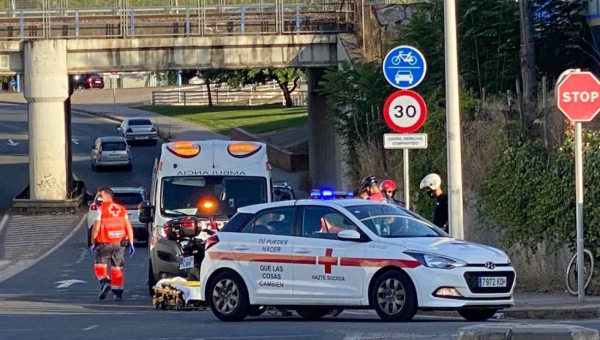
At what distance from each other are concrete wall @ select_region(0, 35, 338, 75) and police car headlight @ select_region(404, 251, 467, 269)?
29565 millimetres

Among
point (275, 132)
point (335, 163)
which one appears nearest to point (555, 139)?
point (335, 163)

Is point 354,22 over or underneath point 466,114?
over

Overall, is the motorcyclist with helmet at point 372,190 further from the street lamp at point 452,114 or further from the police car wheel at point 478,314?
the police car wheel at point 478,314

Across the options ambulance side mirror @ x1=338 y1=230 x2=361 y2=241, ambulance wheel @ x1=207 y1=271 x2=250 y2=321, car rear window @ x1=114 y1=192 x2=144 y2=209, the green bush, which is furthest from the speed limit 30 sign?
car rear window @ x1=114 y1=192 x2=144 y2=209

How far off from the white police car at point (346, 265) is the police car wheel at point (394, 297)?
0.01 meters

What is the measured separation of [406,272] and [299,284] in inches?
57.6

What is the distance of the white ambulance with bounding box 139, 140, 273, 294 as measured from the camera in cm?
1895

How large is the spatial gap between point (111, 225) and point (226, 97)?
70.3 m

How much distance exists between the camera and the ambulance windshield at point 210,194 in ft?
62.7

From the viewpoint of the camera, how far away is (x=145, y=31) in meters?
43.2

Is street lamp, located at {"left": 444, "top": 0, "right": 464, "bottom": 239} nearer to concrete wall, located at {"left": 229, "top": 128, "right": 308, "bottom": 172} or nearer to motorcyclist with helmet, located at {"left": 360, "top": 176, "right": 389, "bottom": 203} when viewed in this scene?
motorcyclist with helmet, located at {"left": 360, "top": 176, "right": 389, "bottom": 203}

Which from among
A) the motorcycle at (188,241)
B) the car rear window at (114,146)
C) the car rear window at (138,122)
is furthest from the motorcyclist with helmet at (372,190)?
the car rear window at (138,122)

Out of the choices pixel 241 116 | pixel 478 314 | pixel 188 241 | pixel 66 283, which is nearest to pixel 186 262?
pixel 188 241

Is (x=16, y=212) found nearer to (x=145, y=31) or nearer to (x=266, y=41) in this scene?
(x=145, y=31)
